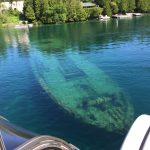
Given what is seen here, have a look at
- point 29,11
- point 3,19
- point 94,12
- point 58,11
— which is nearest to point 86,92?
point 58,11

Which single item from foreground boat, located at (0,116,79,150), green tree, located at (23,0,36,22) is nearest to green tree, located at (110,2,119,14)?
green tree, located at (23,0,36,22)

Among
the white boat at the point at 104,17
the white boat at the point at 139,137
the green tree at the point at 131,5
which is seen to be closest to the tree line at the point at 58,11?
the white boat at the point at 104,17

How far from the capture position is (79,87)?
28547mm

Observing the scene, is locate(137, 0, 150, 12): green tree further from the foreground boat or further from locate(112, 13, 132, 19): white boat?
the foreground boat

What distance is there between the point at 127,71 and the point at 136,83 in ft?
15.3

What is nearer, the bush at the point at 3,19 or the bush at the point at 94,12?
the bush at the point at 3,19

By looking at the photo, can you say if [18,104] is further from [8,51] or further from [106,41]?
[106,41]

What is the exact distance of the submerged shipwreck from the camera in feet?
69.6

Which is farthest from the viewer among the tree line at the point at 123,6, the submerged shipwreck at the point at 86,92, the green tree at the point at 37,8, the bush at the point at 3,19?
the tree line at the point at 123,6

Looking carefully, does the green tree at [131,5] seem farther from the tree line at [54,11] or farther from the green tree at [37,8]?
the green tree at [37,8]

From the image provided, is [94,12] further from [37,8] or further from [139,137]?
[139,137]

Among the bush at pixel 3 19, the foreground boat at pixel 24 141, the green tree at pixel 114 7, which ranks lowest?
the bush at pixel 3 19

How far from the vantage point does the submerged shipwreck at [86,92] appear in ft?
69.6

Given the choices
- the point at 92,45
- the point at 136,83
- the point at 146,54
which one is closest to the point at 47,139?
the point at 136,83
